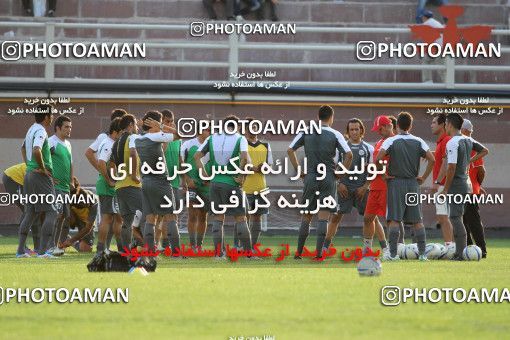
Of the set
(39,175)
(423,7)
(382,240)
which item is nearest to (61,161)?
(39,175)

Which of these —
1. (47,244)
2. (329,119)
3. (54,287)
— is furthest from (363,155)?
(54,287)

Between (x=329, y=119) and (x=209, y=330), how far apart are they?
8.71 m

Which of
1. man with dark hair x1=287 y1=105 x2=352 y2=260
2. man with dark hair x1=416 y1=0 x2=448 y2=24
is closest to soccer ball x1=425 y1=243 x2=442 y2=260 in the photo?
man with dark hair x1=287 y1=105 x2=352 y2=260

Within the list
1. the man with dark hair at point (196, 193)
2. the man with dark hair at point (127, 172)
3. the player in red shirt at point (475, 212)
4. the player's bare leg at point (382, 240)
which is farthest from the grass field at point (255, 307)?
the man with dark hair at point (196, 193)

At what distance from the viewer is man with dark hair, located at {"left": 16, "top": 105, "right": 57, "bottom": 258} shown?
62.1 feet

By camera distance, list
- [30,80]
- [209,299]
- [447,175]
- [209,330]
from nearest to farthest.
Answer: [209,330], [209,299], [447,175], [30,80]

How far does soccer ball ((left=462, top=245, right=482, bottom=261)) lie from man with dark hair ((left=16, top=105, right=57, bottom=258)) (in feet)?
18.0

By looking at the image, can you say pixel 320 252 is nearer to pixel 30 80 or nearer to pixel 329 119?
pixel 329 119

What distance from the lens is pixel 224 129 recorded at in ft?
61.7

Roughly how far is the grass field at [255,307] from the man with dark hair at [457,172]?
3.57 feet

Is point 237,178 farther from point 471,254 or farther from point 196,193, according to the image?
point 471,254

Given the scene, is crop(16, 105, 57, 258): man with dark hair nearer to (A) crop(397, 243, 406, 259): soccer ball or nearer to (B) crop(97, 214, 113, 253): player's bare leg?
(B) crop(97, 214, 113, 253): player's bare leg

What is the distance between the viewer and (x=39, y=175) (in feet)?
62.7

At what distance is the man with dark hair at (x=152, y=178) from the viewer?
18.5 metres
